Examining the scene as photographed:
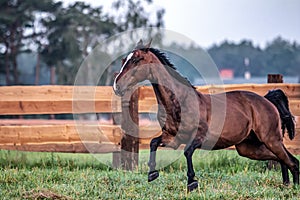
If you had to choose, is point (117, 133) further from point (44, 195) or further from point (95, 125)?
point (44, 195)

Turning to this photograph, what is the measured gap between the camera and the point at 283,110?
714cm

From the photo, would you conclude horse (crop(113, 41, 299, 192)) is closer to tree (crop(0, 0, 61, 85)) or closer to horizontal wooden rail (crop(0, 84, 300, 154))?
horizontal wooden rail (crop(0, 84, 300, 154))

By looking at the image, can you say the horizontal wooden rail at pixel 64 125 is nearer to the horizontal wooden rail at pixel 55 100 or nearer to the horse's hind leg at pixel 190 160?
the horizontal wooden rail at pixel 55 100

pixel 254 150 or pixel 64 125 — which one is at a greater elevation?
pixel 64 125

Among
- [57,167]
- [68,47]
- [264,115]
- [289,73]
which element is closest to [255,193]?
[264,115]

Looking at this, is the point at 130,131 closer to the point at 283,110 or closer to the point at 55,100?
the point at 55,100

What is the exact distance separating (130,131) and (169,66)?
8.45 feet

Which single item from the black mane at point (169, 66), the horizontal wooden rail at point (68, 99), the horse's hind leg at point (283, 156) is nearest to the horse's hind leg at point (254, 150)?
the horse's hind leg at point (283, 156)

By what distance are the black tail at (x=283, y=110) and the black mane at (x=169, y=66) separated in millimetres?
1455

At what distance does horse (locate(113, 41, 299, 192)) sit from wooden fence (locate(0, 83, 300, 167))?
205cm

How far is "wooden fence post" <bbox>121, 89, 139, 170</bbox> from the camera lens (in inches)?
342

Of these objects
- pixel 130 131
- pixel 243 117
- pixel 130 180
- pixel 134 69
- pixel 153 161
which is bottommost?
pixel 130 180

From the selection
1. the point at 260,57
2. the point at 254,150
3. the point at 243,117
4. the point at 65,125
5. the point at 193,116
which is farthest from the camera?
the point at 260,57

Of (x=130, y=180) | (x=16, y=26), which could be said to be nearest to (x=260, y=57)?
(x=16, y=26)
